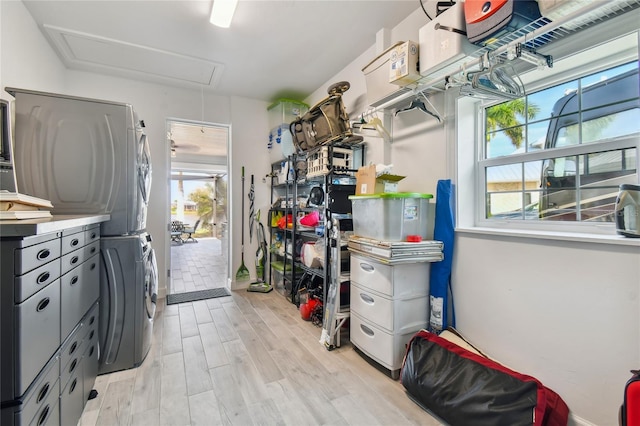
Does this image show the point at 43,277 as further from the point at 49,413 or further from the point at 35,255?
the point at 49,413

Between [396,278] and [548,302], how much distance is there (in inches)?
32.0

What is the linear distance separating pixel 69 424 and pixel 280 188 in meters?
3.17

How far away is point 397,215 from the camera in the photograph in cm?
190

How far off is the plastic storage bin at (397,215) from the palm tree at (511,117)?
66 cm

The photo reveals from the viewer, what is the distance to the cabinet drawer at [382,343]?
186cm

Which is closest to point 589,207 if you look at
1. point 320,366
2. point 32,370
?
point 320,366

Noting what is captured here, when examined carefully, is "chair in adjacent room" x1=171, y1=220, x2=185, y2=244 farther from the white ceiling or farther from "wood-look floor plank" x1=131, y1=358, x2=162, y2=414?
"wood-look floor plank" x1=131, y1=358, x2=162, y2=414

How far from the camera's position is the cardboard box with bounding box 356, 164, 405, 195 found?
81.9 inches

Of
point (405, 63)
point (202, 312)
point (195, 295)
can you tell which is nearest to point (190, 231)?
point (195, 295)

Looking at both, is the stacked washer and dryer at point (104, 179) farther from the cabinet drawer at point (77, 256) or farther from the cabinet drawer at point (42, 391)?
the cabinet drawer at point (42, 391)

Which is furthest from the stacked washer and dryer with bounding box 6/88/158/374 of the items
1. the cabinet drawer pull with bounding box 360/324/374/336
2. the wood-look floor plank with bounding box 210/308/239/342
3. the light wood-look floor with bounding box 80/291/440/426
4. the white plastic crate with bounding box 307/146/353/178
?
the cabinet drawer pull with bounding box 360/324/374/336

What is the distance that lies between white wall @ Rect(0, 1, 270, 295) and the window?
3.05m

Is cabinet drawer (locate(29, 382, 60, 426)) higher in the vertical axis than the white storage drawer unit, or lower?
higher

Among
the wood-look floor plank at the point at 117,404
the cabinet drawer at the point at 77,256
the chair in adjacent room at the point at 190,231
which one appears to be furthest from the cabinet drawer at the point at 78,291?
the chair in adjacent room at the point at 190,231
